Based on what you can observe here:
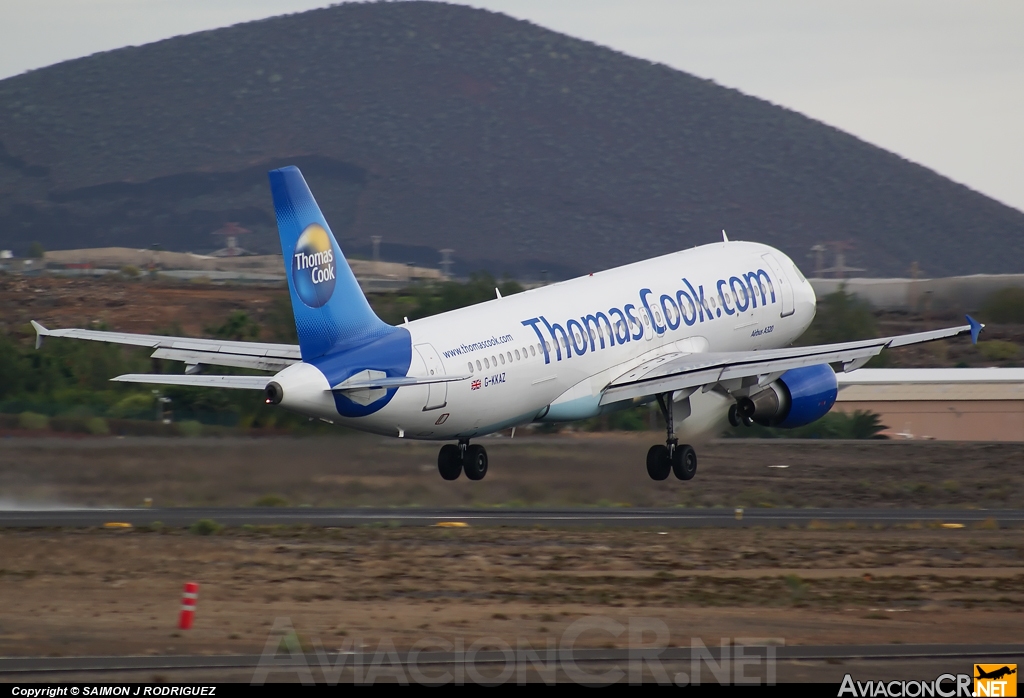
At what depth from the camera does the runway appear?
109 feet

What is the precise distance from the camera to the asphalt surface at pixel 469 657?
16641 millimetres

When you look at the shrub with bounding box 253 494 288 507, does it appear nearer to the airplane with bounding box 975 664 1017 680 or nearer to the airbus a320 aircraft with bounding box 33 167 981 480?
the airbus a320 aircraft with bounding box 33 167 981 480

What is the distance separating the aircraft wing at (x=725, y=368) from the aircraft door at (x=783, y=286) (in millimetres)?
4647

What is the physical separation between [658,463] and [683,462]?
0.68 meters

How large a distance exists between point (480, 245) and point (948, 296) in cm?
11050

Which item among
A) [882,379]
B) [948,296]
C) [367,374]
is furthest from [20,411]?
[948,296]

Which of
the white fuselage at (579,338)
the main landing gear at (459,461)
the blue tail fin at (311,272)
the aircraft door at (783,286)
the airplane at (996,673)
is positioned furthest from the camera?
the aircraft door at (783,286)

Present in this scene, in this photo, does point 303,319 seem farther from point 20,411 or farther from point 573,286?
point 20,411

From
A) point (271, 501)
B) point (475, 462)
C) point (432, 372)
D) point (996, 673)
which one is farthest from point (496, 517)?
point (996, 673)

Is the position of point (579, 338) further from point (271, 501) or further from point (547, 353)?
point (271, 501)

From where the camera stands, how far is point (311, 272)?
28828mm

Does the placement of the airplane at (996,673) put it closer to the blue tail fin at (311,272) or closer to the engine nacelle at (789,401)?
the blue tail fin at (311,272)

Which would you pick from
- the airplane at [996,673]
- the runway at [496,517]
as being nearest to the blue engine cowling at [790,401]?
the runway at [496,517]

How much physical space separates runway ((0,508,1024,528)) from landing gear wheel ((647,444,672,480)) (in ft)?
3.41
